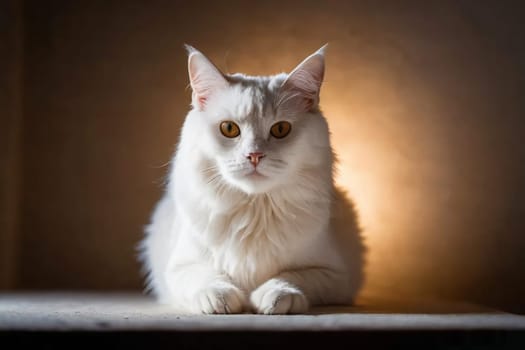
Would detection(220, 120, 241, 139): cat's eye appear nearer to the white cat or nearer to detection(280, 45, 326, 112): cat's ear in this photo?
the white cat

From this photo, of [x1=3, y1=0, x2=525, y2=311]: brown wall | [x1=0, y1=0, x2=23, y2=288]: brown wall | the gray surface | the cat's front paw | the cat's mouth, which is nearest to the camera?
the gray surface

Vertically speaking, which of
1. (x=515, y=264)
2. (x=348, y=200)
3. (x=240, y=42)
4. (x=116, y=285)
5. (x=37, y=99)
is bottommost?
(x=116, y=285)

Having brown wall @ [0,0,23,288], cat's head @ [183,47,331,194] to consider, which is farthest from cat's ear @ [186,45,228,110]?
brown wall @ [0,0,23,288]

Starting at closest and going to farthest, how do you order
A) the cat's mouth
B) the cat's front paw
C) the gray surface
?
1. the gray surface
2. the cat's front paw
3. the cat's mouth

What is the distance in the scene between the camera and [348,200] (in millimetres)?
2920

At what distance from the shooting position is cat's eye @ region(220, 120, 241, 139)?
2.17 metres

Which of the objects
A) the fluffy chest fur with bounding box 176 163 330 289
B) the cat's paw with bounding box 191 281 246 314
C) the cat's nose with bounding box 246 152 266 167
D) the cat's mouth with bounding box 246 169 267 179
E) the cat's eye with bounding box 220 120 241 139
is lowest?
the cat's paw with bounding box 191 281 246 314

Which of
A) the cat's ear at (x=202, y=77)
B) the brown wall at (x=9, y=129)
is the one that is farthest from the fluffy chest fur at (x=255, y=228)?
the brown wall at (x=9, y=129)

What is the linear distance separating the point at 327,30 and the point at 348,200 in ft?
2.89

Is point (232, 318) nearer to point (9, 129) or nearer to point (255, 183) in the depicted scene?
point (255, 183)

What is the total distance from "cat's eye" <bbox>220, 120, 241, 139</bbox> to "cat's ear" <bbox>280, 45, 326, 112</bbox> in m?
0.19

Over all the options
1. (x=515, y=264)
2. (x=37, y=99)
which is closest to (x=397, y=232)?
(x=515, y=264)

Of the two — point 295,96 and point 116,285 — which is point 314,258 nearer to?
point 295,96

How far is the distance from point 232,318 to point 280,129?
706mm
